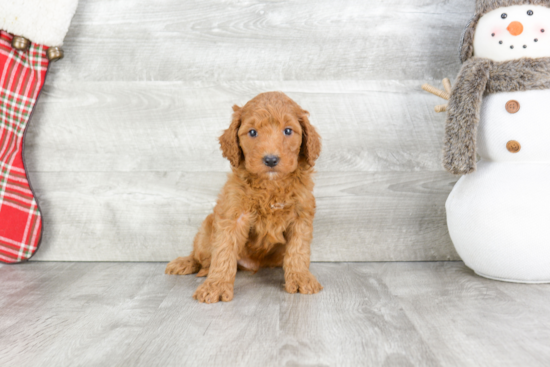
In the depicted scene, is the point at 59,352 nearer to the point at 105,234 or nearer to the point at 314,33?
the point at 105,234

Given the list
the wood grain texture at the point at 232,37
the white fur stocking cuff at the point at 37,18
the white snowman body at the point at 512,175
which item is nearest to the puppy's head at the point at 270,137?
the wood grain texture at the point at 232,37

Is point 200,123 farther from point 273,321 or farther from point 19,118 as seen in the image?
point 273,321

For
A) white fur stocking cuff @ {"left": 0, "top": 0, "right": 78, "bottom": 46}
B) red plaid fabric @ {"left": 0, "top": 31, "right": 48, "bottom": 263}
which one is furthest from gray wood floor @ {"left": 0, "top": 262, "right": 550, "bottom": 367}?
white fur stocking cuff @ {"left": 0, "top": 0, "right": 78, "bottom": 46}

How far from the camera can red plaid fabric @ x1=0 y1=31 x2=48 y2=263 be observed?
2305 mm

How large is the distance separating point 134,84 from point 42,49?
467 millimetres

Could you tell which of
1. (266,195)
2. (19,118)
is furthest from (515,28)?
(19,118)

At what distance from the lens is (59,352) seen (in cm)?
138

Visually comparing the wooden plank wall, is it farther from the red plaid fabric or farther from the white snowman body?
the white snowman body

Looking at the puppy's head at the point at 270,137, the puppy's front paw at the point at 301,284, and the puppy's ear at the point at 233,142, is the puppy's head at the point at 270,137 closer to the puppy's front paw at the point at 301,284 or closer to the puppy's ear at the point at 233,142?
the puppy's ear at the point at 233,142

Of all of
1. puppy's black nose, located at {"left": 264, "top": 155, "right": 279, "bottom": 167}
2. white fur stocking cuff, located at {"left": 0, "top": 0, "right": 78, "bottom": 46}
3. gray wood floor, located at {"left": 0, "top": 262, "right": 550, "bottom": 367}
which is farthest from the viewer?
white fur stocking cuff, located at {"left": 0, "top": 0, "right": 78, "bottom": 46}

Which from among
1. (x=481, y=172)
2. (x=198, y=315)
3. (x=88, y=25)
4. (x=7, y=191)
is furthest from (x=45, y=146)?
(x=481, y=172)

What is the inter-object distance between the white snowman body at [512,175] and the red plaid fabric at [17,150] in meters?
2.09

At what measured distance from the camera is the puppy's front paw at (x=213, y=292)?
1.81 m

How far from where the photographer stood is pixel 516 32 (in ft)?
6.35
